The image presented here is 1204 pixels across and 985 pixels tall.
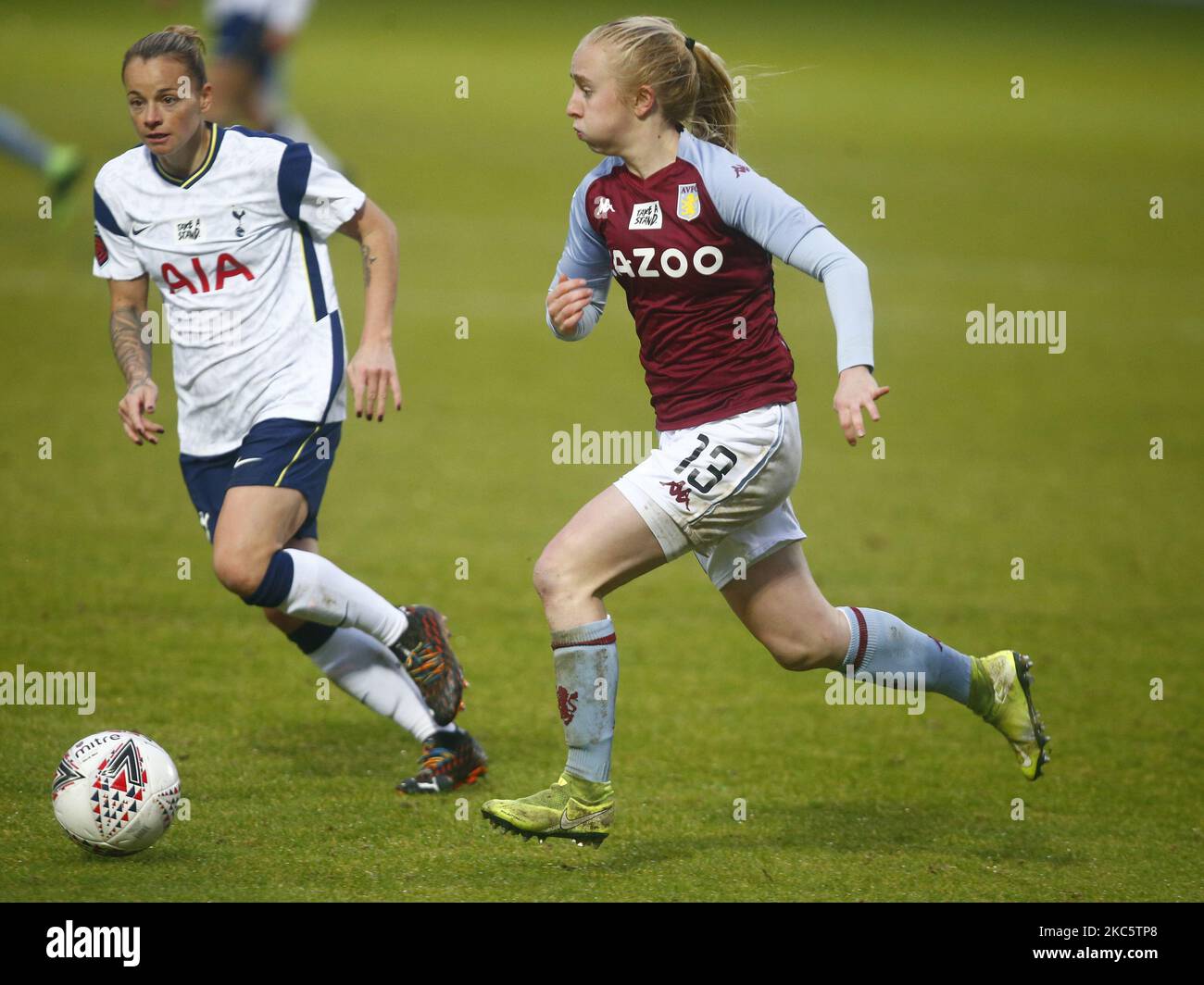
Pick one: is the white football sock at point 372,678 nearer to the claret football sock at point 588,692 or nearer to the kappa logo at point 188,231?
the claret football sock at point 588,692

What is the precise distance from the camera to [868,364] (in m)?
4.36

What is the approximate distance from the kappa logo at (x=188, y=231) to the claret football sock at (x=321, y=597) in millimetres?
1033

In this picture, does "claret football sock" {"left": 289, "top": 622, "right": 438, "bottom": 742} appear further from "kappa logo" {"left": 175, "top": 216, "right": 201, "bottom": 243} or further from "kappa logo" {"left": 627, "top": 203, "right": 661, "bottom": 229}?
"kappa logo" {"left": 627, "top": 203, "right": 661, "bottom": 229}

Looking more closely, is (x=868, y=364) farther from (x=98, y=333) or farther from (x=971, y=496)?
(x=98, y=333)

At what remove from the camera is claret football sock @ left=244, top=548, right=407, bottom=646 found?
516 cm

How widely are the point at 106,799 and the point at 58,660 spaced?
7.10 ft

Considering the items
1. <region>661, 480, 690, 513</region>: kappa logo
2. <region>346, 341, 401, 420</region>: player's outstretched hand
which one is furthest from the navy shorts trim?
<region>661, 480, 690, 513</region>: kappa logo

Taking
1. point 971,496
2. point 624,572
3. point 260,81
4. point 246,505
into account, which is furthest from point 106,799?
point 260,81

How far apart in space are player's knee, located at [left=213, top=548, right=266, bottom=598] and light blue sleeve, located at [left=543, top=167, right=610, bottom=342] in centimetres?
116

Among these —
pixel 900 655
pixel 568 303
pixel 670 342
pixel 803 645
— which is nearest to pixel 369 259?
pixel 568 303

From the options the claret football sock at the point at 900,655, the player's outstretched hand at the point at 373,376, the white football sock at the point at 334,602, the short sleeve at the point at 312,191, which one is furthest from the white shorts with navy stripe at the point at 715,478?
the short sleeve at the point at 312,191

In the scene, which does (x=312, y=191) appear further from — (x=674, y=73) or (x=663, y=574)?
(x=663, y=574)

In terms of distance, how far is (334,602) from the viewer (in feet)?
17.4

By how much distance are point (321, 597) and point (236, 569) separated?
1.02ft
